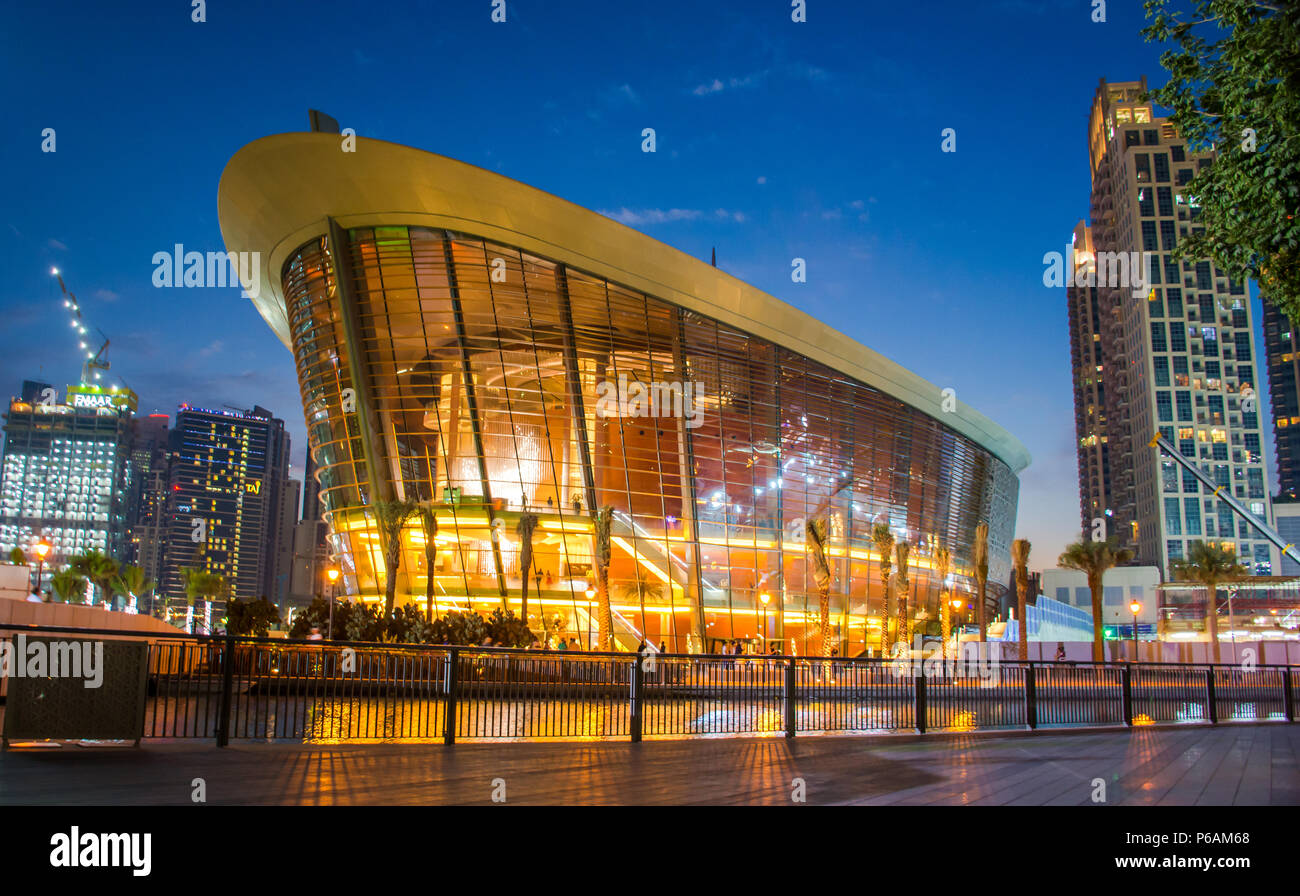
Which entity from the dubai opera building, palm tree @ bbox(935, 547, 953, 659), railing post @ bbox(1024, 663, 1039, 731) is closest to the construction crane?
railing post @ bbox(1024, 663, 1039, 731)

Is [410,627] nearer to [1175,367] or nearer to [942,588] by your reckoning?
[942,588]

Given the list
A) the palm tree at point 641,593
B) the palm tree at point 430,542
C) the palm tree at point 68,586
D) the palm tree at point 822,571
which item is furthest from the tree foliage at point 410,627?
the palm tree at point 68,586

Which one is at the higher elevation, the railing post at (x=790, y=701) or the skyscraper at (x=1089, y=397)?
the skyscraper at (x=1089, y=397)

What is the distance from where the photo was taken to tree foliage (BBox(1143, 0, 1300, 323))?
10.2 m

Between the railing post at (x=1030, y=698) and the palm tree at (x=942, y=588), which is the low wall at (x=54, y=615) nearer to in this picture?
the railing post at (x=1030, y=698)

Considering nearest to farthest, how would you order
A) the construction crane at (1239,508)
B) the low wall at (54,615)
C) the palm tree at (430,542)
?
the low wall at (54,615)
the construction crane at (1239,508)
the palm tree at (430,542)

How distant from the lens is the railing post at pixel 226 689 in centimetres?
1038

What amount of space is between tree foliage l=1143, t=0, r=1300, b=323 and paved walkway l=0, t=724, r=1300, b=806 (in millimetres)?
6023

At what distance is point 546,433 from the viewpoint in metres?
46.0

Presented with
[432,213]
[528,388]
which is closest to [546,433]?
[528,388]

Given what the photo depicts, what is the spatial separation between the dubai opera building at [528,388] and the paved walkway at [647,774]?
32.4 metres

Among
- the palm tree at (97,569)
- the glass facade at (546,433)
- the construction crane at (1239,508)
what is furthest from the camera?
the palm tree at (97,569)

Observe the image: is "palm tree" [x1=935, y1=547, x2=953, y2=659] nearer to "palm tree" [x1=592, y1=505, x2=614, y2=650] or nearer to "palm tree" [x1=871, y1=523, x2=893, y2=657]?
"palm tree" [x1=871, y1=523, x2=893, y2=657]

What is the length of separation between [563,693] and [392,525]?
30930mm
